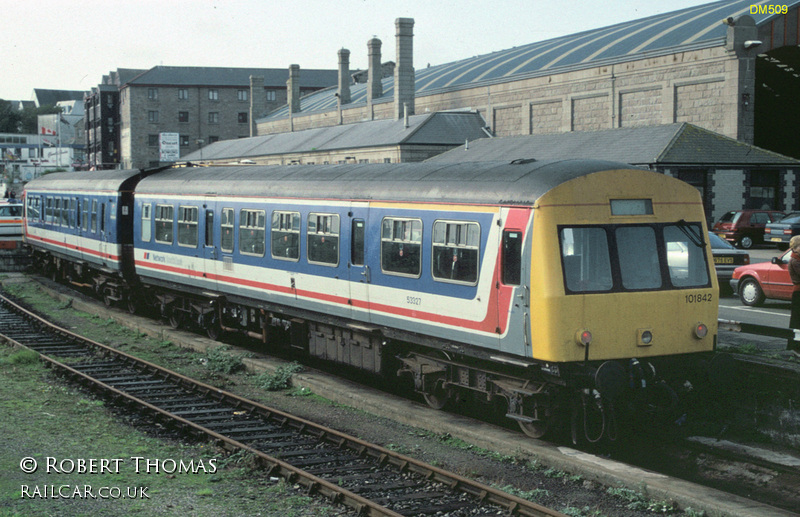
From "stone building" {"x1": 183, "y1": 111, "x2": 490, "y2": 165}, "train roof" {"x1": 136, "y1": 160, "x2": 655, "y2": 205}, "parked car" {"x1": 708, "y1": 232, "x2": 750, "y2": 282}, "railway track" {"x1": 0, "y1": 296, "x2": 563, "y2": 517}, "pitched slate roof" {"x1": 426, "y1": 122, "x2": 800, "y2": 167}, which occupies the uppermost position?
"stone building" {"x1": 183, "y1": 111, "x2": 490, "y2": 165}

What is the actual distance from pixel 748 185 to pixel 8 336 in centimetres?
3250

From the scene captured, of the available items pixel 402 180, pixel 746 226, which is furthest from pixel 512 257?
pixel 746 226

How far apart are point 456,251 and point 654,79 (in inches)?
1404

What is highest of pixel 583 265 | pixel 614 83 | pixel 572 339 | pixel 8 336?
pixel 614 83

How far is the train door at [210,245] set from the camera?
714 inches

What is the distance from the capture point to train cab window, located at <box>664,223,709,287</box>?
11180mm

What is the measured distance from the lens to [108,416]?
42.7 feet

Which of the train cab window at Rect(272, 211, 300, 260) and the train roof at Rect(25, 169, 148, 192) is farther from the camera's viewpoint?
the train roof at Rect(25, 169, 148, 192)

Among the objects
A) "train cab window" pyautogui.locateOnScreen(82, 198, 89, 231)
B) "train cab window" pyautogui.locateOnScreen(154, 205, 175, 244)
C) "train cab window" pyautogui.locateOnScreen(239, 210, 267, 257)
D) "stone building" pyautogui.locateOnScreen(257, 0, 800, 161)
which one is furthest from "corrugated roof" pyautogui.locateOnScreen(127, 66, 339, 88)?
"train cab window" pyautogui.locateOnScreen(239, 210, 267, 257)

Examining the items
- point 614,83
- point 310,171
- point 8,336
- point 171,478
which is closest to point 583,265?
point 171,478

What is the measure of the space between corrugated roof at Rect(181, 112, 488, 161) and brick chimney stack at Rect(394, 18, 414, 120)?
2276 mm

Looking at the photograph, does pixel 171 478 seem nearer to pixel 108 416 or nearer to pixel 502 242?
pixel 108 416

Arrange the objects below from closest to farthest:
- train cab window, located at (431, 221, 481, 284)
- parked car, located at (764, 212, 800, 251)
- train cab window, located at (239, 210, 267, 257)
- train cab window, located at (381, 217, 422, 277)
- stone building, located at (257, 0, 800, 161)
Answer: train cab window, located at (431, 221, 481, 284) → train cab window, located at (381, 217, 422, 277) → train cab window, located at (239, 210, 267, 257) → parked car, located at (764, 212, 800, 251) → stone building, located at (257, 0, 800, 161)

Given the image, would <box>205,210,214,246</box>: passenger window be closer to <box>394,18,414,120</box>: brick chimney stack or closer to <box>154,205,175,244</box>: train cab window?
<box>154,205,175,244</box>: train cab window
